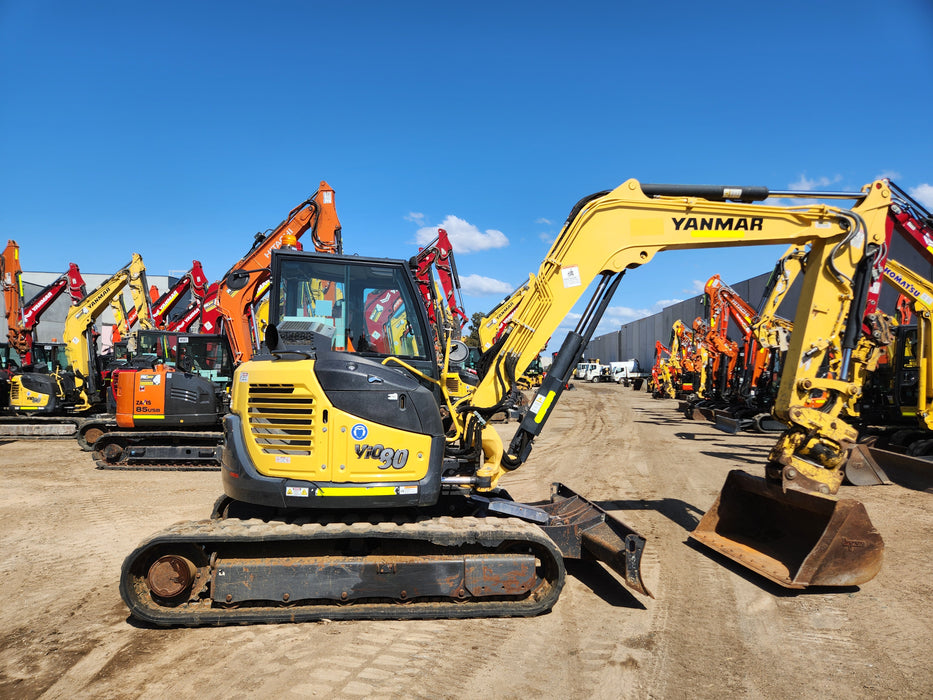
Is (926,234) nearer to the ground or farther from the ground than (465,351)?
farther from the ground

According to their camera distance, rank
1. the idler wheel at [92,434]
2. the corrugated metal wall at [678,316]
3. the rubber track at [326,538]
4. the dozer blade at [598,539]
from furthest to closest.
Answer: the corrugated metal wall at [678,316] → the idler wheel at [92,434] → the dozer blade at [598,539] → the rubber track at [326,538]

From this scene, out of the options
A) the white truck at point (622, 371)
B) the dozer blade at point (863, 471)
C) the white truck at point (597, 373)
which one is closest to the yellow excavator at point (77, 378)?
the dozer blade at point (863, 471)

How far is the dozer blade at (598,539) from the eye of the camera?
4578mm

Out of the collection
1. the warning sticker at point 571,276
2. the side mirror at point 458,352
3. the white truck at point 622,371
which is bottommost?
the white truck at point 622,371

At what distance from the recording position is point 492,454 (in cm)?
503

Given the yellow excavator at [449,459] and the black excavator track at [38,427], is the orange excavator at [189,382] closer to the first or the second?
the black excavator track at [38,427]

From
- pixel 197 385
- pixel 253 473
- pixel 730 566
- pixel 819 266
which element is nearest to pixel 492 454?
pixel 253 473

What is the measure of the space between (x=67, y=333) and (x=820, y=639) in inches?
666

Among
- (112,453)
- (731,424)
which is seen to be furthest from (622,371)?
(112,453)

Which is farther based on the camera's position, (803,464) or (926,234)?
(926,234)

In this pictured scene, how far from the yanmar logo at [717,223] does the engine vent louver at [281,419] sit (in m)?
3.67

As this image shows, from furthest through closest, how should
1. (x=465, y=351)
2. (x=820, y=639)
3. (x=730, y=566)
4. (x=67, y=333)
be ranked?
(x=67, y=333)
(x=730, y=566)
(x=465, y=351)
(x=820, y=639)

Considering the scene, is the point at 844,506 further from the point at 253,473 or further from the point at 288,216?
the point at 288,216

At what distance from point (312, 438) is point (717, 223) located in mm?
4095
